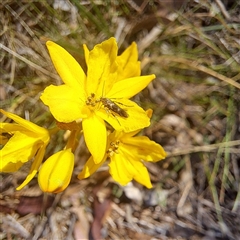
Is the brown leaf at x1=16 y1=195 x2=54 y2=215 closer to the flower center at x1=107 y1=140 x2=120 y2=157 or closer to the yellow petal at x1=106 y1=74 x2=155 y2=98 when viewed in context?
the flower center at x1=107 y1=140 x2=120 y2=157

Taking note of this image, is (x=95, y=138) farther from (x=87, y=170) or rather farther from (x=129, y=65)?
(x=129, y=65)

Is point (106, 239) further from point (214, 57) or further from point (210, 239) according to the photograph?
point (214, 57)

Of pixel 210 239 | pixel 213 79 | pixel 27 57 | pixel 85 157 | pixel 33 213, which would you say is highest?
pixel 27 57

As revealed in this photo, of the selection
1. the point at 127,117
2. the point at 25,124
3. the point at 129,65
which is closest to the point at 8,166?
the point at 25,124

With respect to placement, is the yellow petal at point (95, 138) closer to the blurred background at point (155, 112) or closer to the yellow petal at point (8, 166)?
the yellow petal at point (8, 166)

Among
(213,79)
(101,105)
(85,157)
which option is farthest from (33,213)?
(213,79)

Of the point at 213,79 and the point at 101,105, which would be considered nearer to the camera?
the point at 101,105
